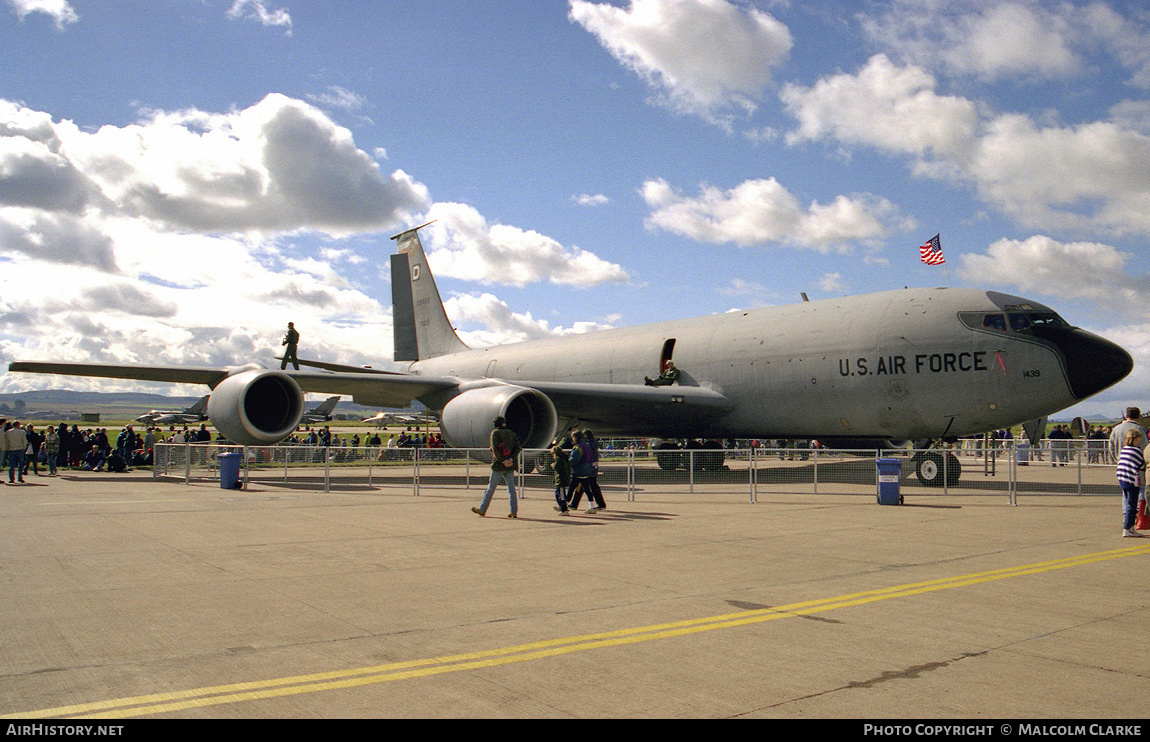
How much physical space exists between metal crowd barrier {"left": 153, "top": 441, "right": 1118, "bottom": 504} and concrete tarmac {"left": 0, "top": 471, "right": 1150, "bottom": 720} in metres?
5.38

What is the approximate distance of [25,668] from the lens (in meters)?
4.83

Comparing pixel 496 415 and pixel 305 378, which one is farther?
pixel 305 378

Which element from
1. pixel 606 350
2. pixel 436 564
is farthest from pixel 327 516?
pixel 606 350

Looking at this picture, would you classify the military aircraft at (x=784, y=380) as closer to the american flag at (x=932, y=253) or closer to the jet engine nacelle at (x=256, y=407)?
the jet engine nacelle at (x=256, y=407)

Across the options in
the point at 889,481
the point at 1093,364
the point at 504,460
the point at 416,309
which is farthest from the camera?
the point at 416,309

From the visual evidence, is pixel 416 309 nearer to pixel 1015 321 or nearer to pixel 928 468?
pixel 928 468

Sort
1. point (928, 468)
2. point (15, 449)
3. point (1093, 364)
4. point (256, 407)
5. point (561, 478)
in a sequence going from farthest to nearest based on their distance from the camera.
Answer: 1. point (256, 407)
2. point (15, 449)
3. point (928, 468)
4. point (1093, 364)
5. point (561, 478)

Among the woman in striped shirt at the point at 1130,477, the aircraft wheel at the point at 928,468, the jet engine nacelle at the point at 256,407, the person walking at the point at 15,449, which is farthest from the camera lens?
the person walking at the point at 15,449

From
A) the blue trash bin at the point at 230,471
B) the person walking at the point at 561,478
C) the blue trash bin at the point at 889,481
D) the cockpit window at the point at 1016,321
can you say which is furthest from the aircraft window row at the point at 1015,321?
the blue trash bin at the point at 230,471

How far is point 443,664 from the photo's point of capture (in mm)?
5020

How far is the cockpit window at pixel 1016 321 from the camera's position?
17.1 m

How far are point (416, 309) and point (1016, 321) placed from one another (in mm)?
23554

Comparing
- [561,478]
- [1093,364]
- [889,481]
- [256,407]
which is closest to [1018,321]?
[1093,364]

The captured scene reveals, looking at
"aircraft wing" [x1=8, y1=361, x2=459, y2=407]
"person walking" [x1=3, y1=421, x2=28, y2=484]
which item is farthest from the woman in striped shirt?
"person walking" [x1=3, y1=421, x2=28, y2=484]
